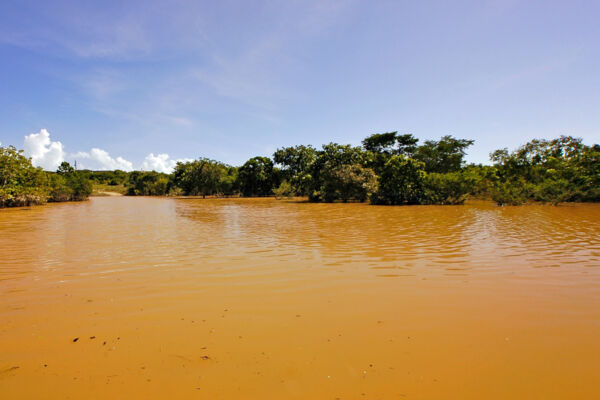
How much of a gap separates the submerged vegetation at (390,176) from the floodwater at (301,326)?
21814 millimetres

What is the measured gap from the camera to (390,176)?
28.2 m

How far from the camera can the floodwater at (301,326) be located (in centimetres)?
230

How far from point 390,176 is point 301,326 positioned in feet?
87.6

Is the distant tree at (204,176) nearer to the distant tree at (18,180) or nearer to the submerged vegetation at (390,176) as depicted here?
the submerged vegetation at (390,176)

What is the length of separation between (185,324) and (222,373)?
1.17m

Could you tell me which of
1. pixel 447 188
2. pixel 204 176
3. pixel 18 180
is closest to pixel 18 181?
pixel 18 180

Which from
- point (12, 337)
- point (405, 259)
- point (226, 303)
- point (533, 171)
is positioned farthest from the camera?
point (533, 171)

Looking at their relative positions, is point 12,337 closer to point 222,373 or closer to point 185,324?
point 185,324

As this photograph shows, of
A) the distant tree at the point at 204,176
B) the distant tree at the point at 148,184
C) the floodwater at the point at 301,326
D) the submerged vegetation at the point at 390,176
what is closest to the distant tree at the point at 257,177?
the submerged vegetation at the point at 390,176

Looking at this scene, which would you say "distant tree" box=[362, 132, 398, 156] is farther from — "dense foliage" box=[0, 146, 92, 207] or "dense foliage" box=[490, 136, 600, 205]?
"dense foliage" box=[0, 146, 92, 207]

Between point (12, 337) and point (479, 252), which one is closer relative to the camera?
point (12, 337)

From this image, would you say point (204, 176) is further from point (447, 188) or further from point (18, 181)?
point (447, 188)

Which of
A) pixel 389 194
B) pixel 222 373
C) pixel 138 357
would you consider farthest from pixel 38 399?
pixel 389 194

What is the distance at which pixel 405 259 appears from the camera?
640 cm
